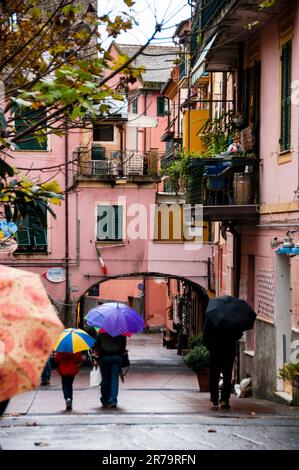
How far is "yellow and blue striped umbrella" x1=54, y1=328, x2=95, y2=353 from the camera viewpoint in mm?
16359

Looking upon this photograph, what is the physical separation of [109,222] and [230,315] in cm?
1919

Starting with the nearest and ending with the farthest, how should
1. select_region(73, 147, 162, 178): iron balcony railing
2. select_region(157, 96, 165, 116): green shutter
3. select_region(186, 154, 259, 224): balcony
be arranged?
select_region(186, 154, 259, 224): balcony < select_region(73, 147, 162, 178): iron balcony railing < select_region(157, 96, 165, 116): green shutter

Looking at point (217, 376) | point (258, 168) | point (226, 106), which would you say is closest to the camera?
point (217, 376)

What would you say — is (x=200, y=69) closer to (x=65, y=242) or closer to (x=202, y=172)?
(x=202, y=172)

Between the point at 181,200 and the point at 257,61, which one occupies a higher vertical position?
the point at 257,61

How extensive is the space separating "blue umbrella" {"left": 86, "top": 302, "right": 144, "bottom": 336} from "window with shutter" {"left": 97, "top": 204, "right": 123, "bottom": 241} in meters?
17.8

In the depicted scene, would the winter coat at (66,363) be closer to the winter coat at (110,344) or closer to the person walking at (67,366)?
the person walking at (67,366)

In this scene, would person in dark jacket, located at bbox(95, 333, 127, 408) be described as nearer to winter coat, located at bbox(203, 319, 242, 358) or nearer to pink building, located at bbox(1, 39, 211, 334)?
winter coat, located at bbox(203, 319, 242, 358)

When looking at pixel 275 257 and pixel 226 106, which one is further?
pixel 226 106

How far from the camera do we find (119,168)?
35531mm

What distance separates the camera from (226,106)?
2597 cm

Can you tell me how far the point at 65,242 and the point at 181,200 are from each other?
164 inches

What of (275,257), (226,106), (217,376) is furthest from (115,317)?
(226,106)

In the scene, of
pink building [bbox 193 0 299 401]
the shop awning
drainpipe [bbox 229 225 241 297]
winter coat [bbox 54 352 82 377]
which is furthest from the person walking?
drainpipe [bbox 229 225 241 297]
